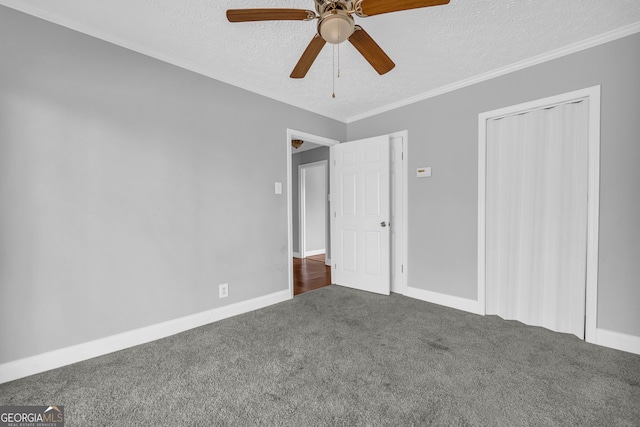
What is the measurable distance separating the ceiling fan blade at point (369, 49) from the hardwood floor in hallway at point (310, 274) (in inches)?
110

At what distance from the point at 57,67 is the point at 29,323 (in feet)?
5.89

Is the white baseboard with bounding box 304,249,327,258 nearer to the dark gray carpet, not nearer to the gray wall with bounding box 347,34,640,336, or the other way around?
the gray wall with bounding box 347,34,640,336

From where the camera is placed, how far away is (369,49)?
169cm

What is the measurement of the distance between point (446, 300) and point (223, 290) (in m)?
2.48

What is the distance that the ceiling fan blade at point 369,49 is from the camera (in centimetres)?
156

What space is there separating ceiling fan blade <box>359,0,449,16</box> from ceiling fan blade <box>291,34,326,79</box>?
323 mm

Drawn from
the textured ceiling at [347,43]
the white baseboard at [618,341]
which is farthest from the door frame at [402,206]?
the white baseboard at [618,341]

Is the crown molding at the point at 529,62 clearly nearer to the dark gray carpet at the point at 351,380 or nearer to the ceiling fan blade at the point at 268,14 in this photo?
the ceiling fan blade at the point at 268,14

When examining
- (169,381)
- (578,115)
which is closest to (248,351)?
(169,381)

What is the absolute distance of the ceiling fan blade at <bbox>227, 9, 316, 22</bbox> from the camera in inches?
55.2

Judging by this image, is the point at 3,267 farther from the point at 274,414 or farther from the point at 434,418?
the point at 434,418

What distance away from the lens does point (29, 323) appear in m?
1.80

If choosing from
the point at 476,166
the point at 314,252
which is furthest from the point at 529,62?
the point at 314,252

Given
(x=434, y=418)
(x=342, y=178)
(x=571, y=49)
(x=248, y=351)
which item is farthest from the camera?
(x=342, y=178)
